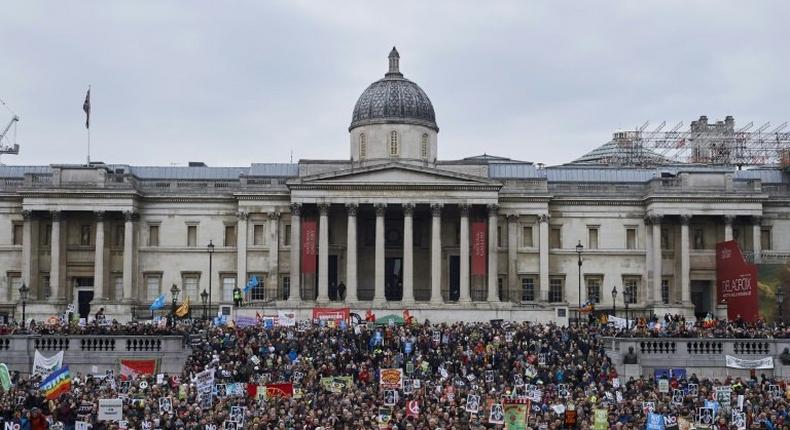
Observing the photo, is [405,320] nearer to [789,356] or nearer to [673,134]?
[789,356]

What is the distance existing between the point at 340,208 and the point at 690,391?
36.8m

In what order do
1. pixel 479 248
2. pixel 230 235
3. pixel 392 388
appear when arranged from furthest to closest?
1. pixel 230 235
2. pixel 479 248
3. pixel 392 388

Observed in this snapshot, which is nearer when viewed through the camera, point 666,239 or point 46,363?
point 46,363

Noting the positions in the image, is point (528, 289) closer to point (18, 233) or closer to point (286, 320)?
point (286, 320)

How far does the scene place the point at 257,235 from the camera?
261 feet

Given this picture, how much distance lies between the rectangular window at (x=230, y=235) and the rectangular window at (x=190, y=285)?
10.2 ft

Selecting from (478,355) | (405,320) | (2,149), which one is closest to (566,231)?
(405,320)

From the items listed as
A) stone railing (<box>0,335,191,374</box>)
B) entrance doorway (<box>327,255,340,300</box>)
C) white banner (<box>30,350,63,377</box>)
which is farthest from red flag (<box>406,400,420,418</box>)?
entrance doorway (<box>327,255,340,300</box>)

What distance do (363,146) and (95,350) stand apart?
32.9m

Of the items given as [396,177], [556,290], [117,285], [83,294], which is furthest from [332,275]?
[83,294]

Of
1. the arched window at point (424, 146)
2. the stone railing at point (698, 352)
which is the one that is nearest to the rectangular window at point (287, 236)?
the arched window at point (424, 146)

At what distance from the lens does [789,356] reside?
51.1 metres

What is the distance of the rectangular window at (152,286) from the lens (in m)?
79.7

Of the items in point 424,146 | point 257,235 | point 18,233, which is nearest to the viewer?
point 257,235
